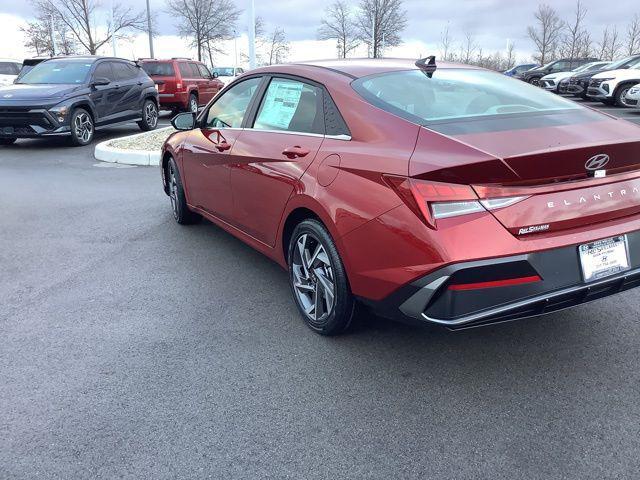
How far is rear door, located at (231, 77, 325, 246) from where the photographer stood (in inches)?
134

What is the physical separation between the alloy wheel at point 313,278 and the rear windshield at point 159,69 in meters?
14.2

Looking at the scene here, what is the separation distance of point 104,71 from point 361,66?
33.9ft

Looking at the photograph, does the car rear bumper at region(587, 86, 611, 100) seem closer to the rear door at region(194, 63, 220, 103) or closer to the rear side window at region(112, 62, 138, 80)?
the rear door at region(194, 63, 220, 103)

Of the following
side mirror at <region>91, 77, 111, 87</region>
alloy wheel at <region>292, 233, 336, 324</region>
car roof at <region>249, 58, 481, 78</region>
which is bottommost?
alloy wheel at <region>292, 233, 336, 324</region>

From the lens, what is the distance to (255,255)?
194 inches

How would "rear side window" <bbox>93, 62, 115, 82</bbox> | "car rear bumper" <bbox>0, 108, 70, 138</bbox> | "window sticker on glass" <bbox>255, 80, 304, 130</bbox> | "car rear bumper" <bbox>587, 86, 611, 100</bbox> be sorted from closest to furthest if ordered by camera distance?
"window sticker on glass" <bbox>255, 80, 304, 130</bbox> → "car rear bumper" <bbox>0, 108, 70, 138</bbox> → "rear side window" <bbox>93, 62, 115, 82</bbox> → "car rear bumper" <bbox>587, 86, 611, 100</bbox>

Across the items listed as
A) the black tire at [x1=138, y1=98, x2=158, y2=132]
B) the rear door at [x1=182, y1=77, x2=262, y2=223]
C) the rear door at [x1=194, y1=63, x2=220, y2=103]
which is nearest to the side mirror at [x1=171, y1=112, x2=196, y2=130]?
the rear door at [x1=182, y1=77, x2=262, y2=223]

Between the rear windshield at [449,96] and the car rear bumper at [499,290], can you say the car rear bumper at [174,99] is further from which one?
the car rear bumper at [499,290]

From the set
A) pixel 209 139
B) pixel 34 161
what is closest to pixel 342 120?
pixel 209 139

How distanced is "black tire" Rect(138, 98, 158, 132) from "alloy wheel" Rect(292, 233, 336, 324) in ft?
37.3

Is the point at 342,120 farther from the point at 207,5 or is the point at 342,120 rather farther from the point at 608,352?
the point at 207,5

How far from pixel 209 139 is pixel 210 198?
496 mm

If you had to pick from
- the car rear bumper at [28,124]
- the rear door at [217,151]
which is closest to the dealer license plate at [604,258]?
the rear door at [217,151]

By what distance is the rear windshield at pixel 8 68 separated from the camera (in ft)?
67.5
